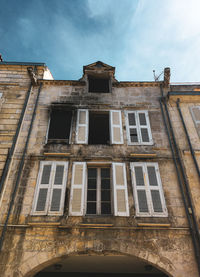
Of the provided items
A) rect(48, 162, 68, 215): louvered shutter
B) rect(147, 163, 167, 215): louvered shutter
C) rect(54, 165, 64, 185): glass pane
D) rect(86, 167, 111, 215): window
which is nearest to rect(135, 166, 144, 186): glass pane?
rect(147, 163, 167, 215): louvered shutter

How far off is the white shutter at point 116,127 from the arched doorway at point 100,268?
11.9ft

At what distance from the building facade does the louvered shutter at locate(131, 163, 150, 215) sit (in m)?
0.03

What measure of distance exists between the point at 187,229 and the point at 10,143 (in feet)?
20.1

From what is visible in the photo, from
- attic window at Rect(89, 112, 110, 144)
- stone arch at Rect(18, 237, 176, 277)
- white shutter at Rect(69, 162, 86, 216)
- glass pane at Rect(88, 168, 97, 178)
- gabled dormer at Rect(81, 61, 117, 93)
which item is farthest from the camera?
gabled dormer at Rect(81, 61, 117, 93)

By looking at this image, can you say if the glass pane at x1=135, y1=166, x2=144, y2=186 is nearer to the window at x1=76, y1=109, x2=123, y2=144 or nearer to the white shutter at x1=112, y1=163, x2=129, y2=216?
the white shutter at x1=112, y1=163, x2=129, y2=216

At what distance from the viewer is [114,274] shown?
667 cm

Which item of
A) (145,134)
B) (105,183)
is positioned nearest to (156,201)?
(105,183)

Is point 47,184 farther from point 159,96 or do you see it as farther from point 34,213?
point 159,96

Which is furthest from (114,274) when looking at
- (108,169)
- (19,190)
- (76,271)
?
(19,190)

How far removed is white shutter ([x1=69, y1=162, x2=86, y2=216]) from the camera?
18.2 ft

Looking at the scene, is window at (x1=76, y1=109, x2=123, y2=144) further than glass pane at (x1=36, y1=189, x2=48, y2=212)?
Yes

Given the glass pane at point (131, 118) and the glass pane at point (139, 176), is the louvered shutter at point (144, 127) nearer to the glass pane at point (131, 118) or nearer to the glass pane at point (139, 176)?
the glass pane at point (131, 118)

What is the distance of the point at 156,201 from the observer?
573 centimetres

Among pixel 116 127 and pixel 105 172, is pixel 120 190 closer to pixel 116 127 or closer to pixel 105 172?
pixel 105 172
